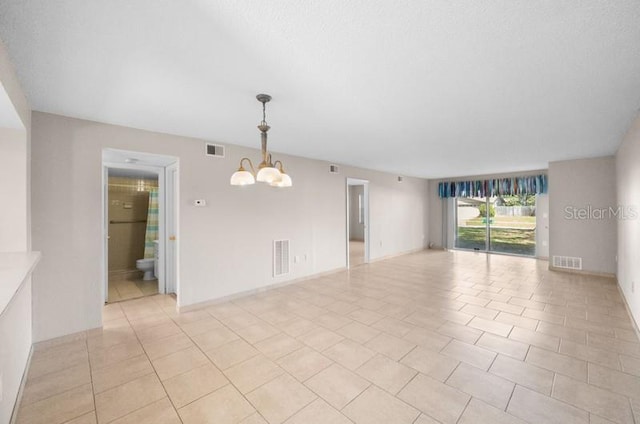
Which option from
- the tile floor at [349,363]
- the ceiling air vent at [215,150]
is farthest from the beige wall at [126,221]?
the ceiling air vent at [215,150]

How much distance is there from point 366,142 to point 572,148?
142 inches

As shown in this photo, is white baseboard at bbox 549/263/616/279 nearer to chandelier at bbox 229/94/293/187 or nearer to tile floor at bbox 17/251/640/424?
tile floor at bbox 17/251/640/424

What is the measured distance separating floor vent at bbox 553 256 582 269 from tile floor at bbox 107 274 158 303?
8040 millimetres

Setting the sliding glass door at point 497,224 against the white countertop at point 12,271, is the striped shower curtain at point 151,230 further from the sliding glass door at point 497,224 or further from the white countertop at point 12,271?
the sliding glass door at point 497,224

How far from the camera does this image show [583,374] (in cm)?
222

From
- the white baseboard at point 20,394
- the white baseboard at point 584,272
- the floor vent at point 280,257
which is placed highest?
the floor vent at point 280,257

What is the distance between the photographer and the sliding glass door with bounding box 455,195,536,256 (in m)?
7.69

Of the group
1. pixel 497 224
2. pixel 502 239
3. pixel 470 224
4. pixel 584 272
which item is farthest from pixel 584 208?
pixel 470 224

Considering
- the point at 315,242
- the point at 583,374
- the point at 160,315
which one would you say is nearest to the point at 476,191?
the point at 315,242

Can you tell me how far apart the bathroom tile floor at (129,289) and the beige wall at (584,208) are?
8143 millimetres

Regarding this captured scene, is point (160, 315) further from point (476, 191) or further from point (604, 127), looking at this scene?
point (476, 191)

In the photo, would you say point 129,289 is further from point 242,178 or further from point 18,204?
point 242,178

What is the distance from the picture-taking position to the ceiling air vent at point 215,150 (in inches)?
156

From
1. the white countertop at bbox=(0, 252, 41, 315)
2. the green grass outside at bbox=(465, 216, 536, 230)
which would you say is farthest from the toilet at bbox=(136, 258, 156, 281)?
the green grass outside at bbox=(465, 216, 536, 230)
